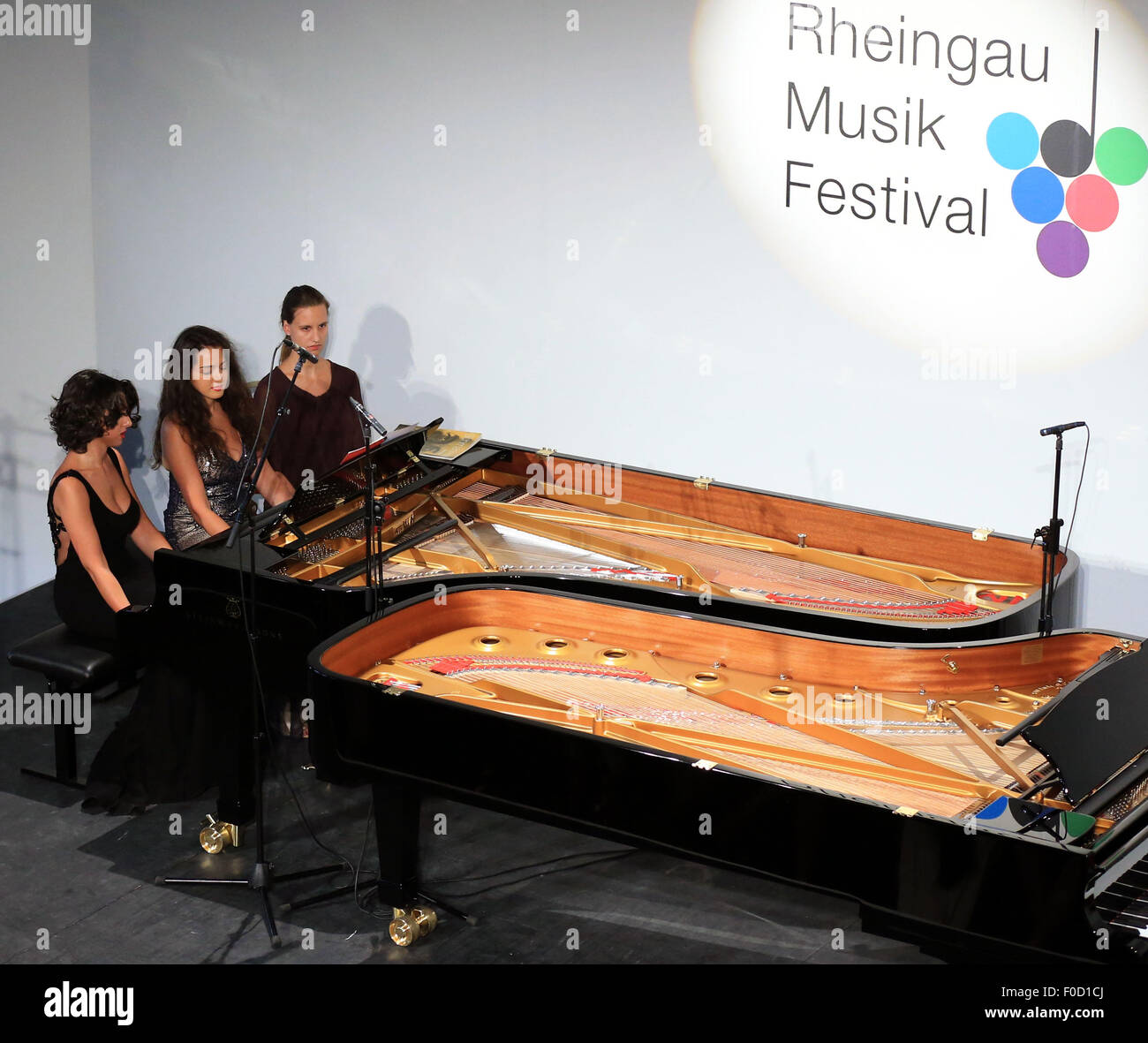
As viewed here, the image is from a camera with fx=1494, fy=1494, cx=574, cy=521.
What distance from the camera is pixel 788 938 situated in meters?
4.28

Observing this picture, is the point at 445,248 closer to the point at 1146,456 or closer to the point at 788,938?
the point at 1146,456

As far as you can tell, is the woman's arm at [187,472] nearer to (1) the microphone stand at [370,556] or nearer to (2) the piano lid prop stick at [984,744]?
(1) the microphone stand at [370,556]

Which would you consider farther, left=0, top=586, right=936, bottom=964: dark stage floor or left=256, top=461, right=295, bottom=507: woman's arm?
left=256, top=461, right=295, bottom=507: woman's arm

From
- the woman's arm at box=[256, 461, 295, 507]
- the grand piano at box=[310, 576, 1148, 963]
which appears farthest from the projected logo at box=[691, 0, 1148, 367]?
the woman's arm at box=[256, 461, 295, 507]

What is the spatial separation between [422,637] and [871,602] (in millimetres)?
1358

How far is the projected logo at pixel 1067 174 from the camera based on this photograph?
506cm

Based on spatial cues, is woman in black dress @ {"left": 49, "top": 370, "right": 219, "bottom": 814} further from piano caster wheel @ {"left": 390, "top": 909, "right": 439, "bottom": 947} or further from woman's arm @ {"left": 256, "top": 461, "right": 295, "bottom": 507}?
piano caster wheel @ {"left": 390, "top": 909, "right": 439, "bottom": 947}

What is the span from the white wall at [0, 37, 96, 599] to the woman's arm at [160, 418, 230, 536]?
1.16m

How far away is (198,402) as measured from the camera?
541 cm

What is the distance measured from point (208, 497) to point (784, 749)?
2734 millimetres

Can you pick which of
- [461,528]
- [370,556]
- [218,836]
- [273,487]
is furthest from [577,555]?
[218,836]

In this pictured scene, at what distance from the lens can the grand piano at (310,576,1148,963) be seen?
3.11 metres

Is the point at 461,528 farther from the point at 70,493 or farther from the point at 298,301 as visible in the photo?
the point at 70,493

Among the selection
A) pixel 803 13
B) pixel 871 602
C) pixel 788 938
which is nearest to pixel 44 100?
pixel 803 13
